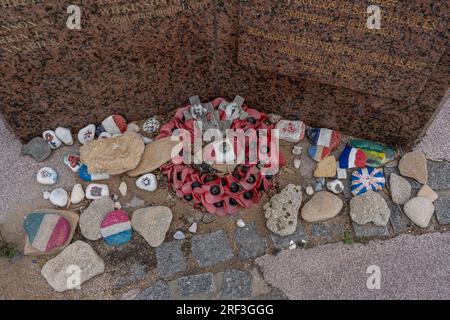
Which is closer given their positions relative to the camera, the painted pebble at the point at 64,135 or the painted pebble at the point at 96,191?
the painted pebble at the point at 96,191

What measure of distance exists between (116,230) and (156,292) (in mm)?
554

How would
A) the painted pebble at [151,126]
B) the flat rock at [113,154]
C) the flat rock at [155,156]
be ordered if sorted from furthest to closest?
1. the painted pebble at [151,126]
2. the flat rock at [155,156]
3. the flat rock at [113,154]

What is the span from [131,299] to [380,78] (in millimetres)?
2447

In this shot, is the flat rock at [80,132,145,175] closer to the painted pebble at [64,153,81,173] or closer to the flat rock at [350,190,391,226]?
the painted pebble at [64,153,81,173]

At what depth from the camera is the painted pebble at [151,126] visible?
3465 mm

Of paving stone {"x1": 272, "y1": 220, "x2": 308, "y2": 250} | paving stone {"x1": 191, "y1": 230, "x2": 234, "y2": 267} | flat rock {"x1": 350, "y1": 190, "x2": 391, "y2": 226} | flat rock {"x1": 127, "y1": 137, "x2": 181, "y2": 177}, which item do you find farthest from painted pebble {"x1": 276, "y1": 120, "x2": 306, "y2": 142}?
paving stone {"x1": 191, "y1": 230, "x2": 234, "y2": 267}

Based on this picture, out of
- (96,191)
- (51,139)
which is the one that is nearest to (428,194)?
(96,191)

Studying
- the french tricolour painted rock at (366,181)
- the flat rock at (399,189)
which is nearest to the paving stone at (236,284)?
the french tricolour painted rock at (366,181)

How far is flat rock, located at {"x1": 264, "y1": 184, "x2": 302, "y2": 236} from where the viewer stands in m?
2.91

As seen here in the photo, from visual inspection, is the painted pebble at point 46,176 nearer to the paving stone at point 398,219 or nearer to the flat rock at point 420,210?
the paving stone at point 398,219

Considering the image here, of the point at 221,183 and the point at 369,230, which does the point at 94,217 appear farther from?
the point at 369,230

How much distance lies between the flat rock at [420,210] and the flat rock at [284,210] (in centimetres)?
88

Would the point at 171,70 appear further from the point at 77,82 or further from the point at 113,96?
the point at 77,82

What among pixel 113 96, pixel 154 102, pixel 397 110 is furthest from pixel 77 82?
pixel 397 110
